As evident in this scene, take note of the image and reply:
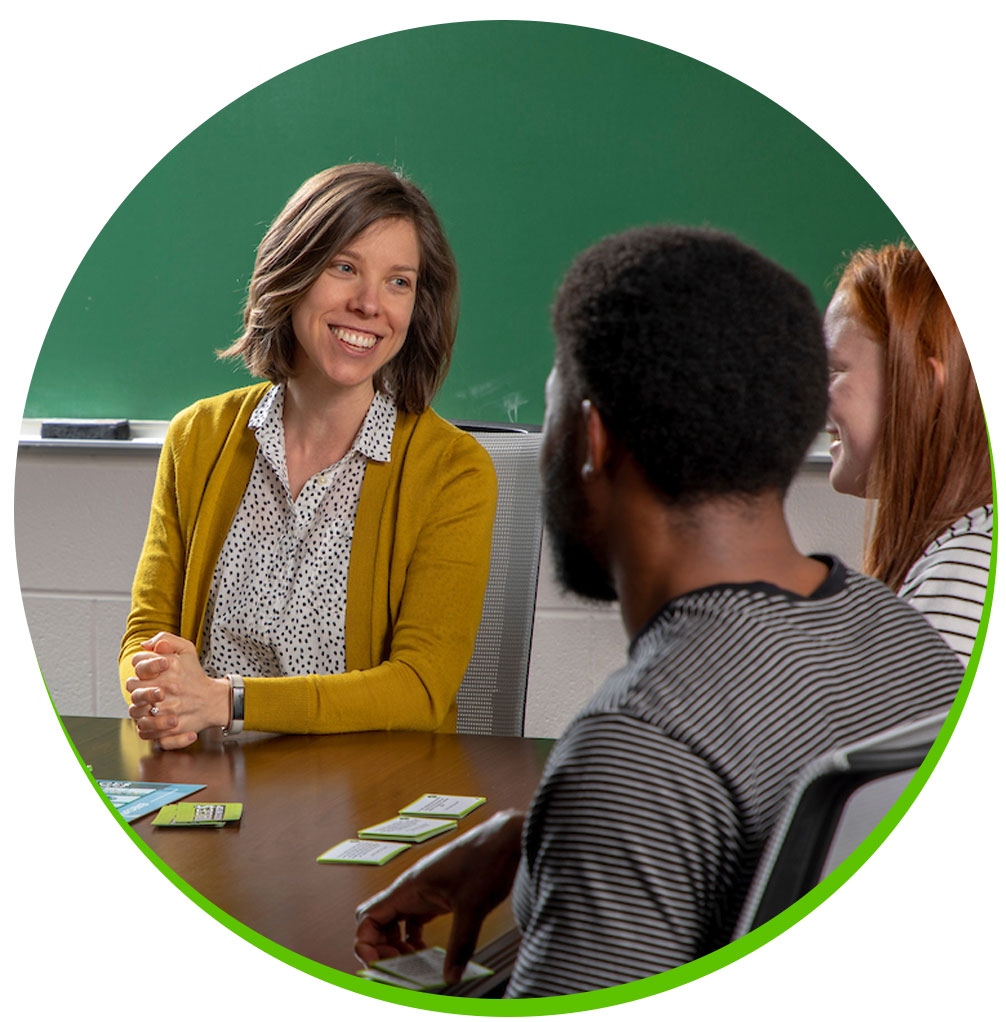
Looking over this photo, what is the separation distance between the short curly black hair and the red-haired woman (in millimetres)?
80

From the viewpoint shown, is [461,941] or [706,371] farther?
[461,941]

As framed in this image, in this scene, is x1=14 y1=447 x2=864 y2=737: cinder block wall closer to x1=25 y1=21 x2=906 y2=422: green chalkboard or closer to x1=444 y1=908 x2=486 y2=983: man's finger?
x1=25 y1=21 x2=906 y2=422: green chalkboard

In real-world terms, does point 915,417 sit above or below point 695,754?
above

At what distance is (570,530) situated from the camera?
50.6 inches

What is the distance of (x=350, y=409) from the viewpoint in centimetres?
143

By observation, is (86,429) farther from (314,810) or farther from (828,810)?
(828,810)

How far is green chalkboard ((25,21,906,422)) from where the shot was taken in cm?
135

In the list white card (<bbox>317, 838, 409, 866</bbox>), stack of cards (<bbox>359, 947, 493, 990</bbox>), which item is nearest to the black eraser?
white card (<bbox>317, 838, 409, 866</bbox>)

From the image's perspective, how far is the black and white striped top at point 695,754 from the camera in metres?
1.12

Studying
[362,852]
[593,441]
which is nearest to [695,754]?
[593,441]

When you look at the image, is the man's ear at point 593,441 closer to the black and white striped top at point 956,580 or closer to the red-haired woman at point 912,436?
the red-haired woman at point 912,436

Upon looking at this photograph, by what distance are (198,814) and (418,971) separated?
12.3 inches

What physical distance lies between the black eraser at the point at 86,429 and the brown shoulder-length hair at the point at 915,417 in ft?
2.93

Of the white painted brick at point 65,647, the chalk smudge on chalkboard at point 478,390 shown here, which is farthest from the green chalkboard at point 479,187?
the white painted brick at point 65,647
